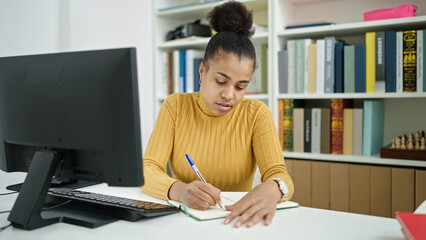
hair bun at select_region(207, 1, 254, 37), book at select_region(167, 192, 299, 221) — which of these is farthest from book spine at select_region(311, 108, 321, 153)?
book at select_region(167, 192, 299, 221)

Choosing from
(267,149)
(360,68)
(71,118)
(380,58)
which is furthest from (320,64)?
(71,118)

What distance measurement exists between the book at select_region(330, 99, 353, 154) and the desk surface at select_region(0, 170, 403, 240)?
1.20 meters

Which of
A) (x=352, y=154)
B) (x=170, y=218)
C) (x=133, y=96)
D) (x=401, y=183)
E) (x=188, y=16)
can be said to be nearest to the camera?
(x=133, y=96)

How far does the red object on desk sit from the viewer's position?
0.82 meters

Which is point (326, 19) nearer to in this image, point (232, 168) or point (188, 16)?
point (188, 16)

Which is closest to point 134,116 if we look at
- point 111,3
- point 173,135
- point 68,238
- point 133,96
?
point 133,96

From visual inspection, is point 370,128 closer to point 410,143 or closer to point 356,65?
point 410,143

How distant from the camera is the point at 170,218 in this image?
108 cm

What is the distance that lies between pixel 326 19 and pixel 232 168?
1398 mm

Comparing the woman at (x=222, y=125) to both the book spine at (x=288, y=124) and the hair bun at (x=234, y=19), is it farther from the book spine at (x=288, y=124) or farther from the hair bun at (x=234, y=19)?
the book spine at (x=288, y=124)

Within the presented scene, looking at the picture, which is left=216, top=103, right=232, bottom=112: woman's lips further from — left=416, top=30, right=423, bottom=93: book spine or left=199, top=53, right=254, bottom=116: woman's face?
left=416, top=30, right=423, bottom=93: book spine

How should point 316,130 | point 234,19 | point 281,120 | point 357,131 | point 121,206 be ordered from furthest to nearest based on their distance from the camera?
point 281,120, point 316,130, point 357,131, point 234,19, point 121,206

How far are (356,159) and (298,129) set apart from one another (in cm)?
37

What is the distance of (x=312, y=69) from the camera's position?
2.30m
